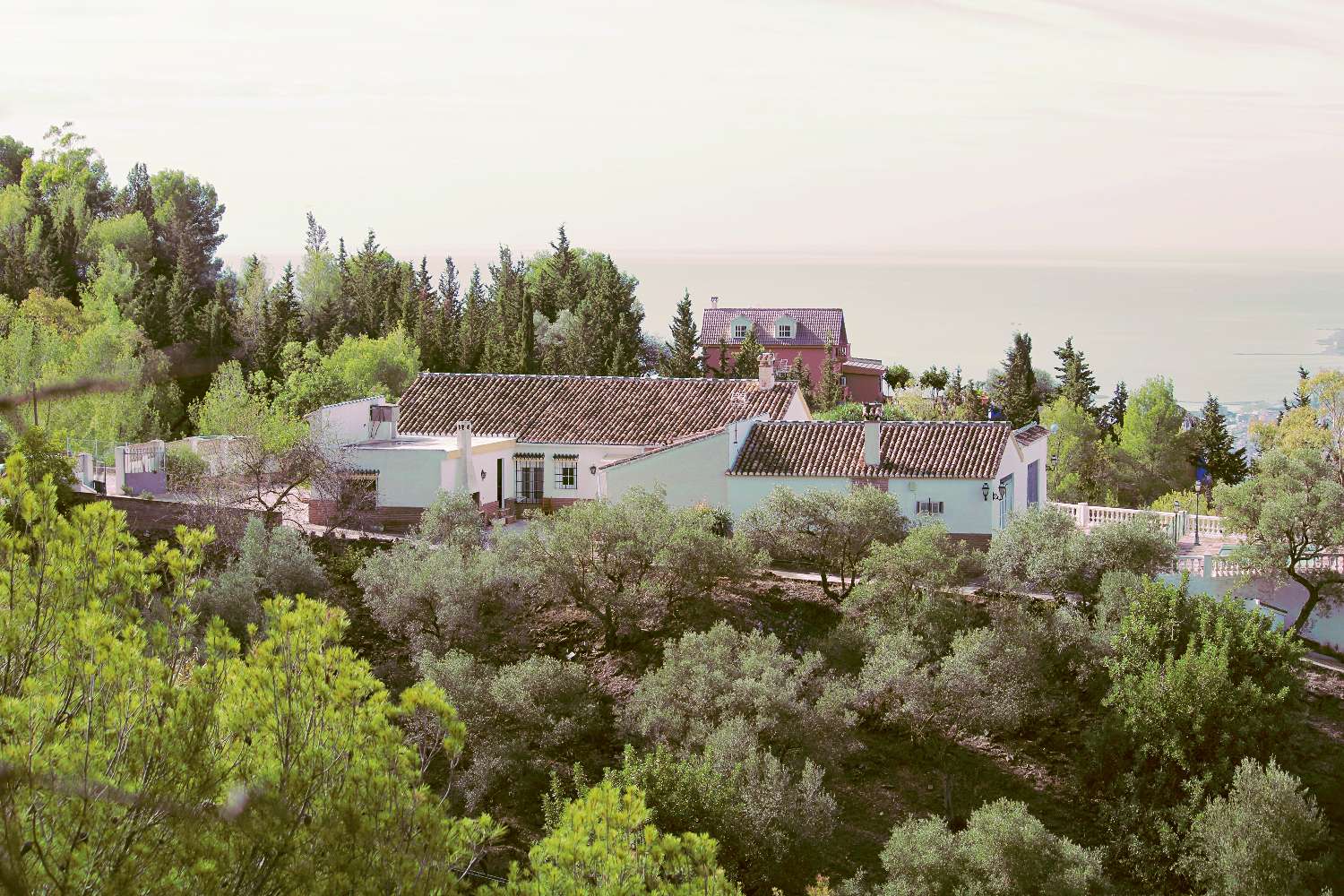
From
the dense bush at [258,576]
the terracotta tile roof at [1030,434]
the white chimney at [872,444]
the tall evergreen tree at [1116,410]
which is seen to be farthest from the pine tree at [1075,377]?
the dense bush at [258,576]

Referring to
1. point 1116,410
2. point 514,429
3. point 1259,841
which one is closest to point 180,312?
point 514,429

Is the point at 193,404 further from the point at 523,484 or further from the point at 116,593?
the point at 116,593

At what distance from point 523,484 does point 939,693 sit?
15107mm

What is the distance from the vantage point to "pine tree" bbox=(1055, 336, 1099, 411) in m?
56.7

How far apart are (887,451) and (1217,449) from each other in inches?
1025

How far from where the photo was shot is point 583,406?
37.8 meters

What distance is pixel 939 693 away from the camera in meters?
23.7

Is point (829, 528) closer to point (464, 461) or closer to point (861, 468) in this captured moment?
point (861, 468)

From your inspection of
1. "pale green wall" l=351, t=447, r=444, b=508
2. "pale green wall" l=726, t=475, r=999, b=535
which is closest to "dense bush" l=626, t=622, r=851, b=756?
"pale green wall" l=726, t=475, r=999, b=535

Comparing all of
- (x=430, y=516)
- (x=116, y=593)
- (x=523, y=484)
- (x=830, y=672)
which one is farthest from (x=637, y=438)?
(x=116, y=593)

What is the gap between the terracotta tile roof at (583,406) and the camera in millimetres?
36562

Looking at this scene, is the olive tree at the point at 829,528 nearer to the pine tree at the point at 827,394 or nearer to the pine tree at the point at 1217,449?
the pine tree at the point at 827,394

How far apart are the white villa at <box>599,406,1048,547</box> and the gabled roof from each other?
130ft

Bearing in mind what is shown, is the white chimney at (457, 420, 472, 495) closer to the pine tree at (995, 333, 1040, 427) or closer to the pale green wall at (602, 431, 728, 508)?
the pale green wall at (602, 431, 728, 508)
